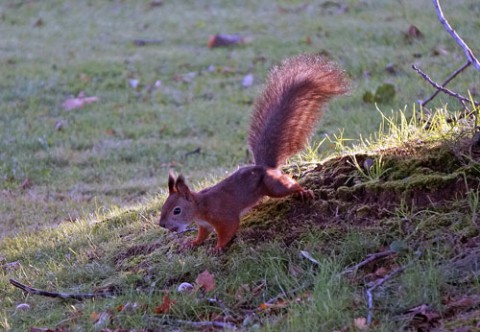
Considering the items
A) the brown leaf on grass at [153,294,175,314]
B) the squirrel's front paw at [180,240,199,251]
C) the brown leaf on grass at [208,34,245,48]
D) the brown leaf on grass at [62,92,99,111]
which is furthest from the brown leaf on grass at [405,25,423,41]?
the brown leaf on grass at [153,294,175,314]

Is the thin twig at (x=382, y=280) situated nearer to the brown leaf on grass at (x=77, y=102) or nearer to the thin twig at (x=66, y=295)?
the thin twig at (x=66, y=295)

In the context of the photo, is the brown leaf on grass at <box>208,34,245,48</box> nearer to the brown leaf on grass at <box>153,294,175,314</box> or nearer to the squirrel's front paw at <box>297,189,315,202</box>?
the squirrel's front paw at <box>297,189,315,202</box>

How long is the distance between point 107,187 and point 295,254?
3.35 metres

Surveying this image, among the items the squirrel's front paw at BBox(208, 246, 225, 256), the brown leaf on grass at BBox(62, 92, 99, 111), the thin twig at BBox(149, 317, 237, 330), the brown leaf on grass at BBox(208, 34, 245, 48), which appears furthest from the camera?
the brown leaf on grass at BBox(208, 34, 245, 48)

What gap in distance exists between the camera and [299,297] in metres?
3.36

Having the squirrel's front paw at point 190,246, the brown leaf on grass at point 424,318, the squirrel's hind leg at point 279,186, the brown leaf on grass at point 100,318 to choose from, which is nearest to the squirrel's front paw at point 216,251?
the squirrel's front paw at point 190,246

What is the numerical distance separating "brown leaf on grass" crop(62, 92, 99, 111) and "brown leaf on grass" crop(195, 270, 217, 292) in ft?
18.4

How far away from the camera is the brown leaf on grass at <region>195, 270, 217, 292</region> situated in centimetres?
359

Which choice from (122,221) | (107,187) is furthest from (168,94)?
(122,221)

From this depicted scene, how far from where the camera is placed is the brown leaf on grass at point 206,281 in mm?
3586

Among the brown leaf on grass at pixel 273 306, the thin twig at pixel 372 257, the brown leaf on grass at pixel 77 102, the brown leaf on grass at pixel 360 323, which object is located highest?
the brown leaf on grass at pixel 360 323

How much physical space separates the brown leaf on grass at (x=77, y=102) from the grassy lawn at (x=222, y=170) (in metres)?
0.06

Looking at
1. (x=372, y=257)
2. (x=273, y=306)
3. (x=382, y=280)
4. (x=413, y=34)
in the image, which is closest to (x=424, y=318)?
(x=382, y=280)

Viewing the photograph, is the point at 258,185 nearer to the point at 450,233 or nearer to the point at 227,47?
the point at 450,233
